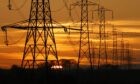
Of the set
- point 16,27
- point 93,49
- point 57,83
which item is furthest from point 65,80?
point 93,49

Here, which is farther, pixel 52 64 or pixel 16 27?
pixel 52 64

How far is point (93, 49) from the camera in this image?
424 ft

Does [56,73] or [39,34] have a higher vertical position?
[39,34]

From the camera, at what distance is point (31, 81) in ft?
283

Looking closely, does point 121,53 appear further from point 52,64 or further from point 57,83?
point 57,83

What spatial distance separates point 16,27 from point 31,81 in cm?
933

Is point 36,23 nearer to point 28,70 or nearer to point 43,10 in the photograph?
point 43,10

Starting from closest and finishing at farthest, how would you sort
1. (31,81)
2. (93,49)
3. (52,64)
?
(31,81)
(52,64)
(93,49)

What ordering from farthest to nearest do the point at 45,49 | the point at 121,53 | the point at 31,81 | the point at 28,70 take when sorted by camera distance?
the point at 121,53, the point at 28,70, the point at 31,81, the point at 45,49

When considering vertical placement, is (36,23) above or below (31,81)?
above

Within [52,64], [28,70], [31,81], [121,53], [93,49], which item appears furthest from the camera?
[121,53]

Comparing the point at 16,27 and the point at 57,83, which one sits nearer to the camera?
the point at 16,27

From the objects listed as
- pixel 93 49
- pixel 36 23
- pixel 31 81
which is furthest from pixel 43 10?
pixel 93 49

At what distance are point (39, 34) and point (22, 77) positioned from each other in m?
17.8
